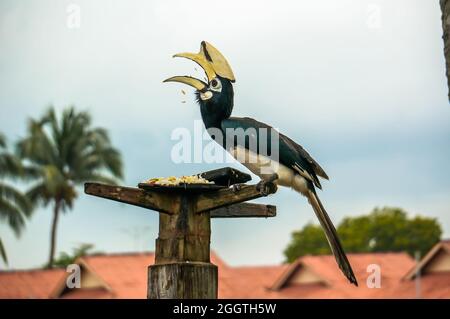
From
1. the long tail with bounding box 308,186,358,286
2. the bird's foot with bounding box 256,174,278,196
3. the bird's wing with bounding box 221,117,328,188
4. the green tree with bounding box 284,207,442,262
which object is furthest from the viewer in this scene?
the green tree with bounding box 284,207,442,262

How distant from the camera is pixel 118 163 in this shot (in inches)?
1650

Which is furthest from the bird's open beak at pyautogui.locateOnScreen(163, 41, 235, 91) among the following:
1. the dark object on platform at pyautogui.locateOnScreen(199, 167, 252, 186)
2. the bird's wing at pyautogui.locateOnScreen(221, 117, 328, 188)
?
the dark object on platform at pyautogui.locateOnScreen(199, 167, 252, 186)

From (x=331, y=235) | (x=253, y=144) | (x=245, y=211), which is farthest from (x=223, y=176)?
(x=331, y=235)

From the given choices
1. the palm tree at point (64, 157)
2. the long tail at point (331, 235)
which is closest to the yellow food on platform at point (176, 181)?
the long tail at point (331, 235)

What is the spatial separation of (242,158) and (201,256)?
1724 mm

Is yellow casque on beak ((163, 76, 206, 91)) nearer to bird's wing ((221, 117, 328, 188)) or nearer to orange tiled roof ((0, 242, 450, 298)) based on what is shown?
bird's wing ((221, 117, 328, 188))

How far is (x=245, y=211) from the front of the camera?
5.95 meters

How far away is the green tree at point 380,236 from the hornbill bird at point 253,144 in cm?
5520

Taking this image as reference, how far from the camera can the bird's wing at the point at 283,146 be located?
667 cm

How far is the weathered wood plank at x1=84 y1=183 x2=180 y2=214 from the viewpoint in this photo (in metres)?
5.39

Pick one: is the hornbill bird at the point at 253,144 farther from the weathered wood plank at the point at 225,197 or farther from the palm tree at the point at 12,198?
the palm tree at the point at 12,198

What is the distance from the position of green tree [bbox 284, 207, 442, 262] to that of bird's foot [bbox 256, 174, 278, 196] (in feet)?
184
